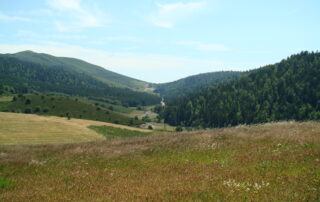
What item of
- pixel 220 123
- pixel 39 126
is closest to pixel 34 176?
pixel 39 126

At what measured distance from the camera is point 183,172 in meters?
12.6

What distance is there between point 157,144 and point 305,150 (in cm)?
1104

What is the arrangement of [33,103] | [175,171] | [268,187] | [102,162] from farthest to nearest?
[33,103] → [102,162] → [175,171] → [268,187]

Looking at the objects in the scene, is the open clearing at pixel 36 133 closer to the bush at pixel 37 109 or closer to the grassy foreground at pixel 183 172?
the grassy foreground at pixel 183 172

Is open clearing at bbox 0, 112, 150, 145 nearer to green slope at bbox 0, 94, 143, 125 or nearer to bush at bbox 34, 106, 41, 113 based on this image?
green slope at bbox 0, 94, 143, 125

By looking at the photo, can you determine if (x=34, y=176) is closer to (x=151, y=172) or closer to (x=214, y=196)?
(x=151, y=172)

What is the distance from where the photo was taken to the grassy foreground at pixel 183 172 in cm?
882

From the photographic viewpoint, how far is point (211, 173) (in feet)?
37.7

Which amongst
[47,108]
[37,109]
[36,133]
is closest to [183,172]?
[36,133]

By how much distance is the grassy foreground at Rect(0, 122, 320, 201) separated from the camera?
Result: 8.82 metres

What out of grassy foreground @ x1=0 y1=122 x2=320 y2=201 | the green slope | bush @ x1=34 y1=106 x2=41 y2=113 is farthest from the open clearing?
bush @ x1=34 y1=106 x2=41 y2=113

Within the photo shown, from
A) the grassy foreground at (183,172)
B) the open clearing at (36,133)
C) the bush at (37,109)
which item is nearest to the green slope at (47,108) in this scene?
the bush at (37,109)

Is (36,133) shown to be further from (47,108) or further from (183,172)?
(47,108)

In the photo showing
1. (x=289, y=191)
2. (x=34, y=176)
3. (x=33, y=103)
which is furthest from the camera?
(x=33, y=103)
